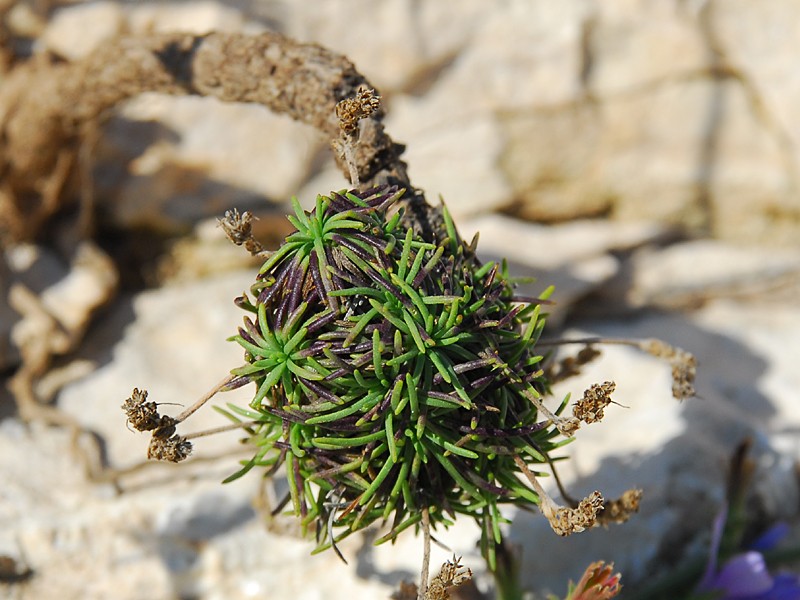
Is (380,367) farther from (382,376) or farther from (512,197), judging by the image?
(512,197)

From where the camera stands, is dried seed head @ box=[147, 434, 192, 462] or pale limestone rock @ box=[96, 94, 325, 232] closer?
dried seed head @ box=[147, 434, 192, 462]

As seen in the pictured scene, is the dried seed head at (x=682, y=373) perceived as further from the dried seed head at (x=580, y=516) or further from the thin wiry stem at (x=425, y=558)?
the thin wiry stem at (x=425, y=558)

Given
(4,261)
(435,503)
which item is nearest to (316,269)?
(435,503)

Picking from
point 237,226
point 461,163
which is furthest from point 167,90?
point 461,163

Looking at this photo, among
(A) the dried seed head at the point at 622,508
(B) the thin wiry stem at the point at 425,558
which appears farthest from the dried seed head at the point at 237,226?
(A) the dried seed head at the point at 622,508

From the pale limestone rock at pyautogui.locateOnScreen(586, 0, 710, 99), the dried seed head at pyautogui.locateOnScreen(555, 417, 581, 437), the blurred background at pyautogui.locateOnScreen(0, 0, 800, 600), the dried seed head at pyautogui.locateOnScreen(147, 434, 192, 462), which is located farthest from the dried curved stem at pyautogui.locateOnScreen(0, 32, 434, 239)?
the pale limestone rock at pyautogui.locateOnScreen(586, 0, 710, 99)

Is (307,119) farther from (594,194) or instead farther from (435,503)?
(594,194)

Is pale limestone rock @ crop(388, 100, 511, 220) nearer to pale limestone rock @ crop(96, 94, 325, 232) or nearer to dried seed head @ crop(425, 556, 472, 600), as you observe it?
pale limestone rock @ crop(96, 94, 325, 232)
